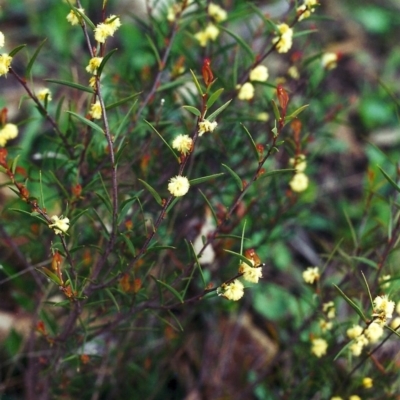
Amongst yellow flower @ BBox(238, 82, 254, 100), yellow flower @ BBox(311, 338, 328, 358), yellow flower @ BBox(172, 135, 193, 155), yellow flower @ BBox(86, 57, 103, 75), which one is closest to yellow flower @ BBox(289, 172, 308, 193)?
yellow flower @ BBox(238, 82, 254, 100)

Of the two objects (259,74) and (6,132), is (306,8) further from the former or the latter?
(6,132)

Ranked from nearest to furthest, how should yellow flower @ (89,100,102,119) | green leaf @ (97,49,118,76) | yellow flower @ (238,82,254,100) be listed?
1. green leaf @ (97,49,118,76)
2. yellow flower @ (89,100,102,119)
3. yellow flower @ (238,82,254,100)

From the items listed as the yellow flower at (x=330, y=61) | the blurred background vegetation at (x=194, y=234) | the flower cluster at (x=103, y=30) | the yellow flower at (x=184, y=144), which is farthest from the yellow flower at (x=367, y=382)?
the flower cluster at (x=103, y=30)

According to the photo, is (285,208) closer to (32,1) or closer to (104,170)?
(104,170)

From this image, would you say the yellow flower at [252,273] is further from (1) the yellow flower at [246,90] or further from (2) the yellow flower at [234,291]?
(1) the yellow flower at [246,90]

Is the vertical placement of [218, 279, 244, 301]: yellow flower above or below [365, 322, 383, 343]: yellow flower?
above

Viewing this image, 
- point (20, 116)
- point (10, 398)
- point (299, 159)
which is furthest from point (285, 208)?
point (20, 116)

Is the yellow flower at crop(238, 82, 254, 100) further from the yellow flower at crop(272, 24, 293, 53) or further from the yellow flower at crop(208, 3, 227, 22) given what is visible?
the yellow flower at crop(208, 3, 227, 22)
